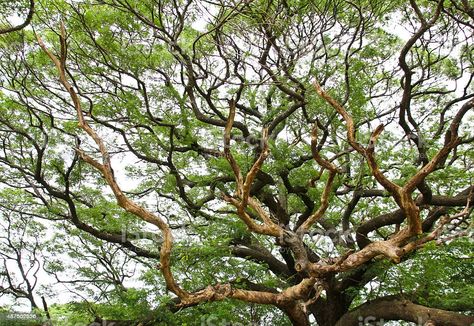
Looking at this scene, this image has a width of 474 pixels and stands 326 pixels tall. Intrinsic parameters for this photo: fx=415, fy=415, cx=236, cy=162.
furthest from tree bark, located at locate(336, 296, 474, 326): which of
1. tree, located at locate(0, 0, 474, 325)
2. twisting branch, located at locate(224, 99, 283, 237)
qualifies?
twisting branch, located at locate(224, 99, 283, 237)

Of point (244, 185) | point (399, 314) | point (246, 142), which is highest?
point (246, 142)

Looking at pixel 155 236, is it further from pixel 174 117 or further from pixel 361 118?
pixel 361 118

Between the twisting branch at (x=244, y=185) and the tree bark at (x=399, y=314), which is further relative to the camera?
the tree bark at (x=399, y=314)

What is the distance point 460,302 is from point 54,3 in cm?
848

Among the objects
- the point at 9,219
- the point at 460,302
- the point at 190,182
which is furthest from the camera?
the point at 9,219

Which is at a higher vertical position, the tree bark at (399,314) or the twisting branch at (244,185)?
the twisting branch at (244,185)

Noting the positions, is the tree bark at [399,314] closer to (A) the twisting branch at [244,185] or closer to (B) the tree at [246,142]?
(B) the tree at [246,142]

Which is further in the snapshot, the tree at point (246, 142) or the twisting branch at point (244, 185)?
the tree at point (246, 142)

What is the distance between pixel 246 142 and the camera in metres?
8.43

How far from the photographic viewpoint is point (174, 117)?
A: 874 centimetres

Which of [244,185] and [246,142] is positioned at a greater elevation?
[246,142]

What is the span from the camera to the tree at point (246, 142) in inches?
278

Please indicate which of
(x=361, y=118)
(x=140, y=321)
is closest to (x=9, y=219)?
(x=140, y=321)

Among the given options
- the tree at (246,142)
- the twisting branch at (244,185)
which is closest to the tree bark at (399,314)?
the tree at (246,142)
